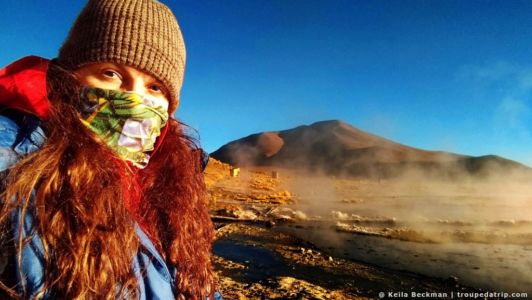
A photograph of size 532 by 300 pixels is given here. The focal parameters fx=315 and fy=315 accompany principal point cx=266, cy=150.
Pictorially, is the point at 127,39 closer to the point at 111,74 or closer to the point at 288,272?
the point at 111,74

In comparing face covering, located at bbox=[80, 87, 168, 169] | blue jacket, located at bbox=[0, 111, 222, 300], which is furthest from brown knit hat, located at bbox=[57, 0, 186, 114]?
blue jacket, located at bbox=[0, 111, 222, 300]

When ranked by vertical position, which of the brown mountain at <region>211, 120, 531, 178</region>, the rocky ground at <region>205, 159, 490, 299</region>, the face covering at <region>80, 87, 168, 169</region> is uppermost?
the brown mountain at <region>211, 120, 531, 178</region>

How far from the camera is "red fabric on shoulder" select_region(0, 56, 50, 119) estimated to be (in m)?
1.04

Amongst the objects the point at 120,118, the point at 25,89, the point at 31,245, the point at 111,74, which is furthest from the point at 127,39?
the point at 31,245

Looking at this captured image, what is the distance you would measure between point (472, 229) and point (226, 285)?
1078cm

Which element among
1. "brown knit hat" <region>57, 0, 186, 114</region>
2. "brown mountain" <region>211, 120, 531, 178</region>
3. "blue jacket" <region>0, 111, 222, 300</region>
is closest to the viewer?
"blue jacket" <region>0, 111, 222, 300</region>

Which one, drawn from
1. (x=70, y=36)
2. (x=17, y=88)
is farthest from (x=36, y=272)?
(x=70, y=36)

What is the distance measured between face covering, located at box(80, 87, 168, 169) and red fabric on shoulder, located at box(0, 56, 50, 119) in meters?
0.15

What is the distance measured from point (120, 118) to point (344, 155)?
53966 millimetres

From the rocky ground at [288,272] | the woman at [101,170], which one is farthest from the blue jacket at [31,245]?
the rocky ground at [288,272]

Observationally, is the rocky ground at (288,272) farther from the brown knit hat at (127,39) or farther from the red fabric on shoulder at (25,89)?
the red fabric on shoulder at (25,89)

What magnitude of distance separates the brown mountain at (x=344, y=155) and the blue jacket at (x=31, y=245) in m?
39.0

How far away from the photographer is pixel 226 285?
5746 mm

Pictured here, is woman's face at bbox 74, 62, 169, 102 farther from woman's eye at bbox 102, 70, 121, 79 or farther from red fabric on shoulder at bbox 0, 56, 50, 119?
red fabric on shoulder at bbox 0, 56, 50, 119
